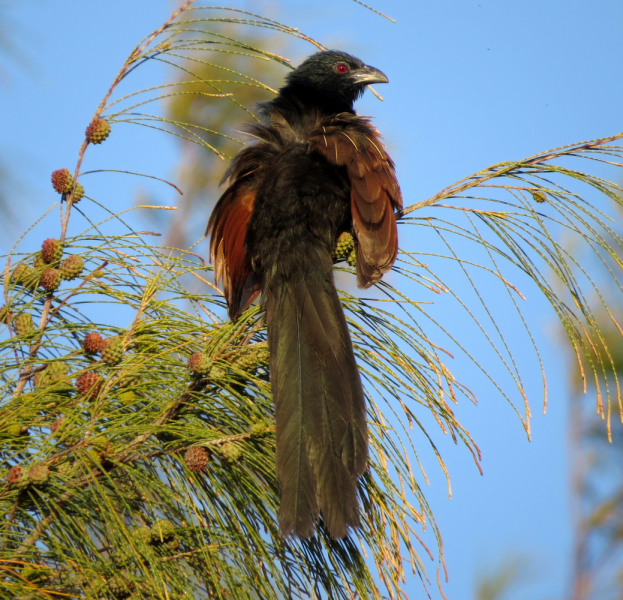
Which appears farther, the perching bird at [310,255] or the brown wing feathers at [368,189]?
the brown wing feathers at [368,189]

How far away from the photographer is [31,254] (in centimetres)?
176

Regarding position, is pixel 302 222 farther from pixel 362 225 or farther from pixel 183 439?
pixel 183 439

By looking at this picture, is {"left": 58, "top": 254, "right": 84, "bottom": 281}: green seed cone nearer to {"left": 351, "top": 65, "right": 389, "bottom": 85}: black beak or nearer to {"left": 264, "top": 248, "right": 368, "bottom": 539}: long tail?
{"left": 264, "top": 248, "right": 368, "bottom": 539}: long tail

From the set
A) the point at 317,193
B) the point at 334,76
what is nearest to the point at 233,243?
the point at 317,193

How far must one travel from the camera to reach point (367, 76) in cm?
317

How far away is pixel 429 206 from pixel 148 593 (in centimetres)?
116

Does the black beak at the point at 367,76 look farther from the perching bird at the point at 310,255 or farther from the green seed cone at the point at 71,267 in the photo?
the green seed cone at the point at 71,267

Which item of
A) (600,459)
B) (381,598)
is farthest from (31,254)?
(600,459)

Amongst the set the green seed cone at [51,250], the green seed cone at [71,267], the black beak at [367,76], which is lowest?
the green seed cone at [71,267]

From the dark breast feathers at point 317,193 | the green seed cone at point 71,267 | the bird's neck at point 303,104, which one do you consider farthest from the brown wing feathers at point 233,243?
the green seed cone at point 71,267

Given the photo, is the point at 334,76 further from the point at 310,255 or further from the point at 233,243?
the point at 310,255

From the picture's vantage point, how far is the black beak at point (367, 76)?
3.17 metres

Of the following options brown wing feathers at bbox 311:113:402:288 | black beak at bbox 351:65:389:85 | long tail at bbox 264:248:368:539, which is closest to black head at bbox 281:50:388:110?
black beak at bbox 351:65:389:85

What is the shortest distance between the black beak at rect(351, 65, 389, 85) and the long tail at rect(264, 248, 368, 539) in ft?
4.85
